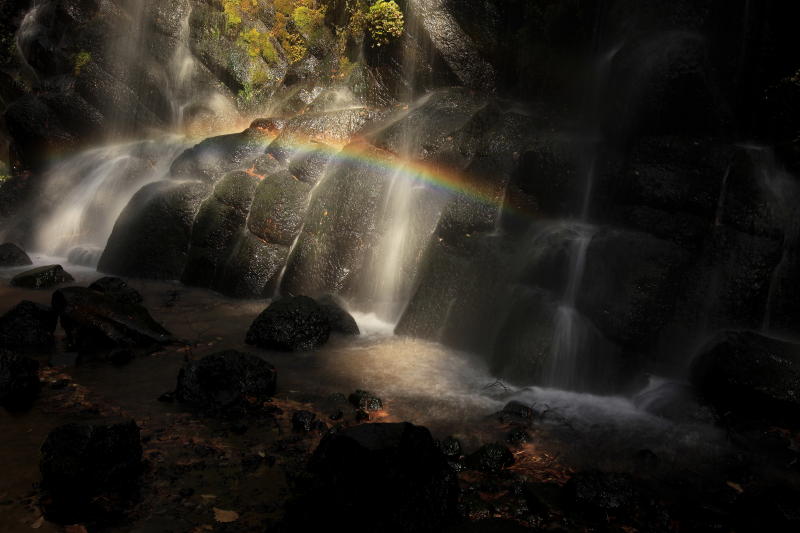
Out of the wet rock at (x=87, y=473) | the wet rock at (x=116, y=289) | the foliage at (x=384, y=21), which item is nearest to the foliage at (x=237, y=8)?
the foliage at (x=384, y=21)

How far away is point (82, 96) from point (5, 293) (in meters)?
10.00

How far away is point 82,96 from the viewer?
16.5m

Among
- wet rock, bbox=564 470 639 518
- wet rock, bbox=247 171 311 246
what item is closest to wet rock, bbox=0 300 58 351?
wet rock, bbox=247 171 311 246

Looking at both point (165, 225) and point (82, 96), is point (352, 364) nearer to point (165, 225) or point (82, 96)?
point (165, 225)

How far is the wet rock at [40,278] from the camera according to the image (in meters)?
Result: 10.0

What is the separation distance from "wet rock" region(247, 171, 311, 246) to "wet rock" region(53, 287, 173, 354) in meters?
3.82

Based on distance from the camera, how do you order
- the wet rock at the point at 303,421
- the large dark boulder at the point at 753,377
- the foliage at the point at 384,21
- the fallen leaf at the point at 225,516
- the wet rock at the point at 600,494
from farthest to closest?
the foliage at the point at 384,21, the large dark boulder at the point at 753,377, the wet rock at the point at 303,421, the wet rock at the point at 600,494, the fallen leaf at the point at 225,516

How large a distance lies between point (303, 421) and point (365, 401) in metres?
0.90

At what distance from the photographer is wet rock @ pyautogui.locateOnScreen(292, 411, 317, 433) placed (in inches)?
198

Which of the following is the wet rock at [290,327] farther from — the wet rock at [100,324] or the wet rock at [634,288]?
the wet rock at [634,288]

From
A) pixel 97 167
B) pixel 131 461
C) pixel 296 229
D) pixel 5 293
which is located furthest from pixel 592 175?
pixel 97 167

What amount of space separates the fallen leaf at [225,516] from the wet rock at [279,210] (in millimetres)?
7629

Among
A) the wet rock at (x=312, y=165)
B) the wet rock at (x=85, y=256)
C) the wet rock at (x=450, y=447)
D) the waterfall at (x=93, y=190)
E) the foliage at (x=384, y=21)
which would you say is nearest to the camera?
the wet rock at (x=450, y=447)

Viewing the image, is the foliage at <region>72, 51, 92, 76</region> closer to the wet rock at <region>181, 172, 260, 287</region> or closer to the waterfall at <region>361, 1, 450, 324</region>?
the wet rock at <region>181, 172, 260, 287</region>
